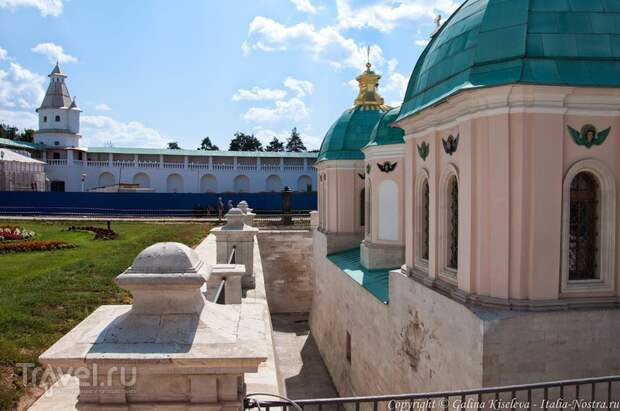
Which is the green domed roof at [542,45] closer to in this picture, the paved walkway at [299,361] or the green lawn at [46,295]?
the green lawn at [46,295]

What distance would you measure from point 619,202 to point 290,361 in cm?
1205

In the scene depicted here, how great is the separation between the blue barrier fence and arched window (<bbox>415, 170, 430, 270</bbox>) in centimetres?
2953

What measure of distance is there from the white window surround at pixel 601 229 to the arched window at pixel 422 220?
2354 millimetres

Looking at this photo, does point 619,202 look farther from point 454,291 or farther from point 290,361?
point 290,361

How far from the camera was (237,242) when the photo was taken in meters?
10.0

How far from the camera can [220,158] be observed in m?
50.2

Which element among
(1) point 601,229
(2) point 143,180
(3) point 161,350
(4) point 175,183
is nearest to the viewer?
(3) point 161,350

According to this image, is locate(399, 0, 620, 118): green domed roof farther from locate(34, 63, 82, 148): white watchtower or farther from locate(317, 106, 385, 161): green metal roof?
locate(34, 63, 82, 148): white watchtower

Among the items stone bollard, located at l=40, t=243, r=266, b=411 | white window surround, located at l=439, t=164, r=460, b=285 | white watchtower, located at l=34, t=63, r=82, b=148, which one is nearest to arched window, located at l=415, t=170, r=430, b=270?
white window surround, located at l=439, t=164, r=460, b=285

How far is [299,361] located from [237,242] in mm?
7551

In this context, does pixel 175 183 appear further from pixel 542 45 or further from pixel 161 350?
pixel 161 350

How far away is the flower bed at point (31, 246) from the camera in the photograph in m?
16.1

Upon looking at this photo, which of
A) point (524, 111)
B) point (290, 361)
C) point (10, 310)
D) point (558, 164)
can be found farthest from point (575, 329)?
point (290, 361)

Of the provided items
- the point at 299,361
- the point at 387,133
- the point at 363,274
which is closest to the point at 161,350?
the point at 363,274
